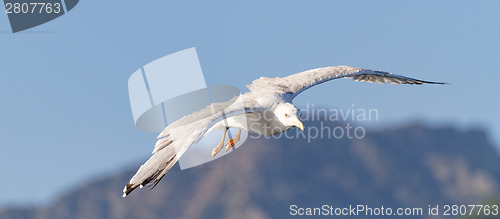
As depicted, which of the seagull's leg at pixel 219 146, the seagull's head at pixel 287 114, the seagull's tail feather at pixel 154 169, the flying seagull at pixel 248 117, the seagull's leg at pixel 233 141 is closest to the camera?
the seagull's tail feather at pixel 154 169

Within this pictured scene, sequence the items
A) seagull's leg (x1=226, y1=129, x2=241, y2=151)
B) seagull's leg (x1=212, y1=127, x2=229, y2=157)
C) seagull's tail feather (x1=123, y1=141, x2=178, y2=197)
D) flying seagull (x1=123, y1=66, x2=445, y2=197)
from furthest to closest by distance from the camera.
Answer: seagull's leg (x1=226, y1=129, x2=241, y2=151) → seagull's leg (x1=212, y1=127, x2=229, y2=157) → flying seagull (x1=123, y1=66, x2=445, y2=197) → seagull's tail feather (x1=123, y1=141, x2=178, y2=197)

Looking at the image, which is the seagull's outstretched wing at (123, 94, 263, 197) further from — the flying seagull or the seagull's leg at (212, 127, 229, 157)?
the seagull's leg at (212, 127, 229, 157)

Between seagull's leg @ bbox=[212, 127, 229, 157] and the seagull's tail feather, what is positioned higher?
the seagull's tail feather

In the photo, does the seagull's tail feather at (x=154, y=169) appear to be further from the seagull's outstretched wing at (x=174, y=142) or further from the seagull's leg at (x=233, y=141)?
the seagull's leg at (x=233, y=141)

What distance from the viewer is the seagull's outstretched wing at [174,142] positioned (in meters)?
13.1

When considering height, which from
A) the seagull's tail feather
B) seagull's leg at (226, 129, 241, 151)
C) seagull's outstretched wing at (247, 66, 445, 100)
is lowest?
seagull's leg at (226, 129, 241, 151)

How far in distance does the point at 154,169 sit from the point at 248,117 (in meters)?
4.38

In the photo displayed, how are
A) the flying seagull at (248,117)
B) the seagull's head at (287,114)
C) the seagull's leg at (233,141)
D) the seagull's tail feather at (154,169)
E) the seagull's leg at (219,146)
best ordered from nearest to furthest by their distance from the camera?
the seagull's tail feather at (154,169) < the flying seagull at (248,117) < the seagull's head at (287,114) < the seagull's leg at (219,146) < the seagull's leg at (233,141)

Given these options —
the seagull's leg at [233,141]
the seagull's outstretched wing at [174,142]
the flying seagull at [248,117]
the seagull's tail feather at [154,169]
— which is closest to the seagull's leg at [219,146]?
the flying seagull at [248,117]

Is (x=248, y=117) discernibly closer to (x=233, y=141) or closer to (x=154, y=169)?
(x=233, y=141)

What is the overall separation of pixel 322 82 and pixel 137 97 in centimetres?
533

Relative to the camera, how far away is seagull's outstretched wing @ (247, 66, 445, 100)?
18.1m

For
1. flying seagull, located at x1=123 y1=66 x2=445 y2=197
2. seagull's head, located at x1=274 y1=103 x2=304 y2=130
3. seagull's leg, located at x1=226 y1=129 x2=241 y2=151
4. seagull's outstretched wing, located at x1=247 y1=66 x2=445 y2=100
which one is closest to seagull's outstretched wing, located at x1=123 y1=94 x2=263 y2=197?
flying seagull, located at x1=123 y1=66 x2=445 y2=197

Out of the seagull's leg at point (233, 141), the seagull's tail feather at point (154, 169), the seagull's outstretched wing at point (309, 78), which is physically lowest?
the seagull's leg at point (233, 141)
